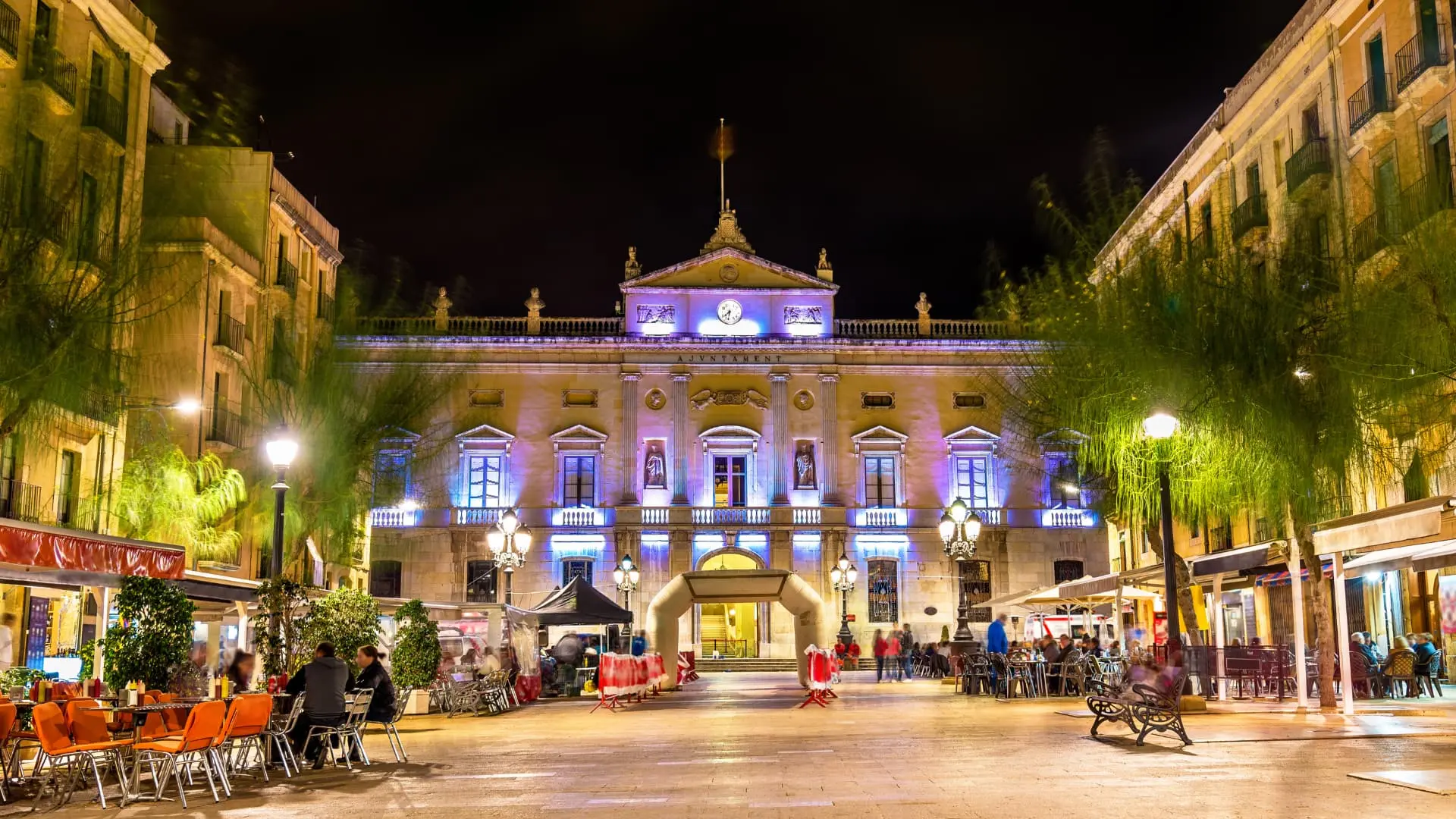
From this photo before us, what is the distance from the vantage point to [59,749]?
11117 millimetres

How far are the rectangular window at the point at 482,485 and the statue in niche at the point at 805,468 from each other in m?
10.7

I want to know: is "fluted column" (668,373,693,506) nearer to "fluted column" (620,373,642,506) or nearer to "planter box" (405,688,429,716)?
"fluted column" (620,373,642,506)

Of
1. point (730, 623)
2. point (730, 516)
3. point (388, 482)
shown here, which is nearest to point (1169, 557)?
point (388, 482)

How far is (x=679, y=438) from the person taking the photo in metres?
48.8

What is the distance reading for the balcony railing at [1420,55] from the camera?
23.3 metres

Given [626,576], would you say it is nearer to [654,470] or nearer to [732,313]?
[654,470]

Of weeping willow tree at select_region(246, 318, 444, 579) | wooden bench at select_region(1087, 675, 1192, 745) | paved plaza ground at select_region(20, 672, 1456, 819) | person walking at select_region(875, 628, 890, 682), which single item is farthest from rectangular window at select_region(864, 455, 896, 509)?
wooden bench at select_region(1087, 675, 1192, 745)

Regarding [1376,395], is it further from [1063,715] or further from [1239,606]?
[1239,606]

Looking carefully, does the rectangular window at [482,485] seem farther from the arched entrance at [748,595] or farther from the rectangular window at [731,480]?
the arched entrance at [748,595]

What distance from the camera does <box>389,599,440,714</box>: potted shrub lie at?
22172 mm

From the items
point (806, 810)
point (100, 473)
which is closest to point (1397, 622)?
point (806, 810)

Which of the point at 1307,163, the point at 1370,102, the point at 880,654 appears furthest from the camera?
the point at 880,654

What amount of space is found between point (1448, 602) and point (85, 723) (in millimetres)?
23481

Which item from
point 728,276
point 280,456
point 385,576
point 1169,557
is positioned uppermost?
point 728,276
